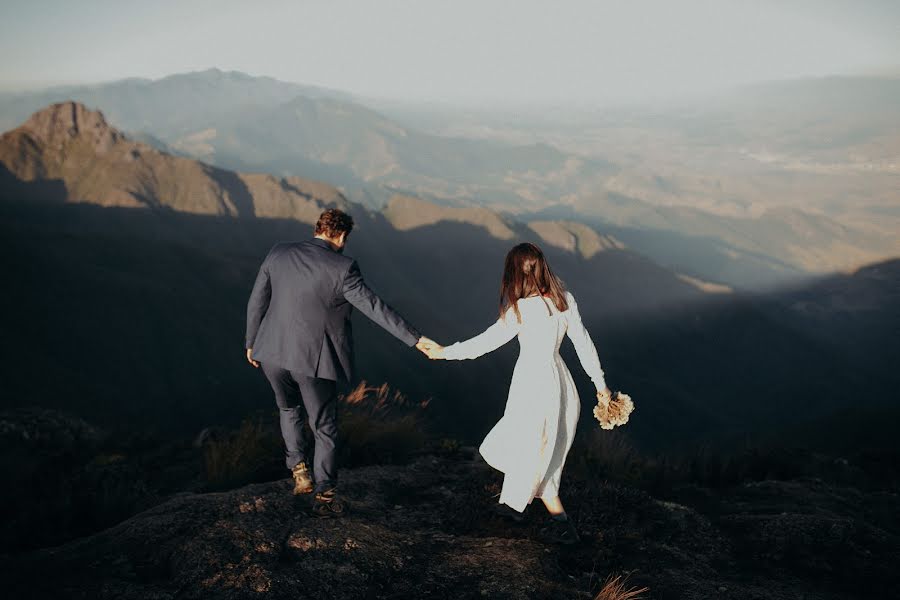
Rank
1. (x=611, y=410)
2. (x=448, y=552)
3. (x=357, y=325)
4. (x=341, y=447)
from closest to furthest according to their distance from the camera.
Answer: (x=448, y=552) → (x=611, y=410) → (x=341, y=447) → (x=357, y=325)

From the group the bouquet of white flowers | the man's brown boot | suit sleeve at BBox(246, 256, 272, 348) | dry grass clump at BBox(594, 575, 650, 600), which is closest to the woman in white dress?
the bouquet of white flowers

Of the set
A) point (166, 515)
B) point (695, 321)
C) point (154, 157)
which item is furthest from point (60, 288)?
point (695, 321)

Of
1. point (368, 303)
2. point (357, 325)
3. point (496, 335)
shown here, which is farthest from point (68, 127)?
point (496, 335)

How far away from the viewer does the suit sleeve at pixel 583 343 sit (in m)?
4.22

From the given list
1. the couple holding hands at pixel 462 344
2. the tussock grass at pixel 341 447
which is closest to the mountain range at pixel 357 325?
the tussock grass at pixel 341 447

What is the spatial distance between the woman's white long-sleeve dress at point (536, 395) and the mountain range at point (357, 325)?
60.9 feet

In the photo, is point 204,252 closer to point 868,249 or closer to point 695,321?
point 695,321

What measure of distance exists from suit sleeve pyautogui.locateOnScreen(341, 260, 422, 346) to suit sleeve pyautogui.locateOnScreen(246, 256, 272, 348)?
2.11ft

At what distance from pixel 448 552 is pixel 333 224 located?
8.52 ft

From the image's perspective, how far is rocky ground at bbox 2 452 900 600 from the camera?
11.5 ft

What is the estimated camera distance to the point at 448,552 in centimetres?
404

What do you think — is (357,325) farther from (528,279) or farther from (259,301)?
(528,279)

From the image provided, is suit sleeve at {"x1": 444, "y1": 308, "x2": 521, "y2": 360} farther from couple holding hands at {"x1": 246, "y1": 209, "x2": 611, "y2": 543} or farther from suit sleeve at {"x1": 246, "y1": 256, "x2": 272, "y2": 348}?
suit sleeve at {"x1": 246, "y1": 256, "x2": 272, "y2": 348}

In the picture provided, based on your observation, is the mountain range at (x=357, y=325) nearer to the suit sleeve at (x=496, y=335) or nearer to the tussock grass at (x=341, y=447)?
the tussock grass at (x=341, y=447)
